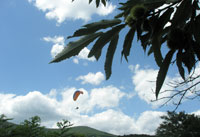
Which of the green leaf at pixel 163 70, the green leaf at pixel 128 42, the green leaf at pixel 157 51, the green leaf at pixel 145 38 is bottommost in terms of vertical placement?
the green leaf at pixel 163 70

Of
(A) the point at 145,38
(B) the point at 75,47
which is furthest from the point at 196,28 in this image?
(B) the point at 75,47

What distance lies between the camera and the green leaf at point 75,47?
94 centimetres

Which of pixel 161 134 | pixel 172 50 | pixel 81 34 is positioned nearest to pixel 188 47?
pixel 172 50

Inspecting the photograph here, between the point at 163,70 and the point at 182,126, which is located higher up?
the point at 182,126

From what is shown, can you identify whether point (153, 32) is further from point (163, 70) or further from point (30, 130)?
point (30, 130)

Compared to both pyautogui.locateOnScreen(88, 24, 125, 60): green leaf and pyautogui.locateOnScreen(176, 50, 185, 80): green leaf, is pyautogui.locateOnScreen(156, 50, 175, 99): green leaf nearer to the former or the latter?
pyautogui.locateOnScreen(176, 50, 185, 80): green leaf

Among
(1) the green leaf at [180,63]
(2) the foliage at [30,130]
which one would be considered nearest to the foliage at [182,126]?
(2) the foliage at [30,130]

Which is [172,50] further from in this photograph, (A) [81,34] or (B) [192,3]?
(A) [81,34]

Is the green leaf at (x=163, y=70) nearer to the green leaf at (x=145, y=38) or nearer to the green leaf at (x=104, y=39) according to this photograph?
the green leaf at (x=145, y=38)

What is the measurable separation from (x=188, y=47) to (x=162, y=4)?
24 cm

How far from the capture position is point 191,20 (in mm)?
1085

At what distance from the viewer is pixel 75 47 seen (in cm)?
98

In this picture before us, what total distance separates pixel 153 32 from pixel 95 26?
0.93 feet

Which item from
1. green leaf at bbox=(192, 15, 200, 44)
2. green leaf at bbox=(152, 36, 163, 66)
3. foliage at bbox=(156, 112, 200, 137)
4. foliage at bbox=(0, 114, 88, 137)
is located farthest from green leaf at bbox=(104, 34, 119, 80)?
foliage at bbox=(156, 112, 200, 137)
